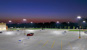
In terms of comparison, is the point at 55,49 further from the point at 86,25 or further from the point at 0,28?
the point at 86,25

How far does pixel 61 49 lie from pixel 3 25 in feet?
352

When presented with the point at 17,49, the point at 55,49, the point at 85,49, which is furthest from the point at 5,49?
the point at 85,49

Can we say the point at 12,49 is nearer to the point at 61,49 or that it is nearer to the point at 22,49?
the point at 22,49

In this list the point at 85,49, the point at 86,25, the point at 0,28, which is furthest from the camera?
the point at 86,25

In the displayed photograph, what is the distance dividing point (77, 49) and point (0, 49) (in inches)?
604

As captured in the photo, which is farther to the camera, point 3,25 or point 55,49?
point 3,25

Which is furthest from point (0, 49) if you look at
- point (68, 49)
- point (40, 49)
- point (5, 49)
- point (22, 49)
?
point (68, 49)

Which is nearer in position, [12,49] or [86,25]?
[12,49]

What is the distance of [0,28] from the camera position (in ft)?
366

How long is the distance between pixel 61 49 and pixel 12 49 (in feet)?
32.0

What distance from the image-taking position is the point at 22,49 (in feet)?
65.6

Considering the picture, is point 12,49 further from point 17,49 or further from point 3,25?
point 3,25

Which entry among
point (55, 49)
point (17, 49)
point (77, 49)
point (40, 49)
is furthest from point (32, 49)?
point (77, 49)

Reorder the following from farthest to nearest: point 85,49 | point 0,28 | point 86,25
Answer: point 86,25, point 0,28, point 85,49
